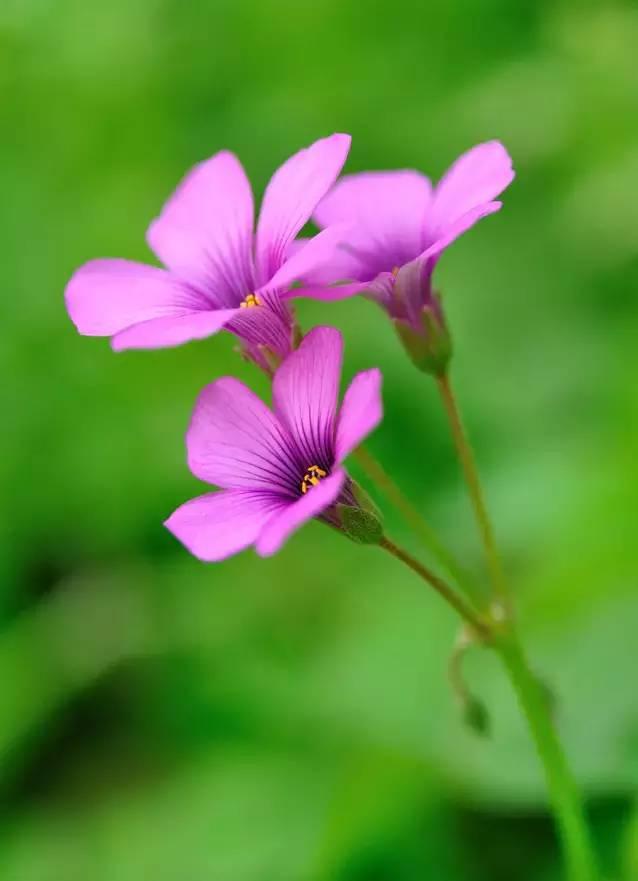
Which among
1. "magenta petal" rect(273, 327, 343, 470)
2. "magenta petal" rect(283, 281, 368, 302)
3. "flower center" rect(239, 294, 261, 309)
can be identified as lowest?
"magenta petal" rect(273, 327, 343, 470)

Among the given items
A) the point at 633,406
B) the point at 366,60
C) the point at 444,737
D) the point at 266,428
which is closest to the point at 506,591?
the point at 266,428

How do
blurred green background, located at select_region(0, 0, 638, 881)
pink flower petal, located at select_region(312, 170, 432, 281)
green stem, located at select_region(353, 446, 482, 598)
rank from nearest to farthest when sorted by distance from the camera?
green stem, located at select_region(353, 446, 482, 598), pink flower petal, located at select_region(312, 170, 432, 281), blurred green background, located at select_region(0, 0, 638, 881)

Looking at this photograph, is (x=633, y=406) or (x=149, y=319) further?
(x=633, y=406)

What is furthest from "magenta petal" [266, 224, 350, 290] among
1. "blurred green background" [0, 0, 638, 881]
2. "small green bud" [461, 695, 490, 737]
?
"blurred green background" [0, 0, 638, 881]

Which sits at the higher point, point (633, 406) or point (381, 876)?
point (633, 406)

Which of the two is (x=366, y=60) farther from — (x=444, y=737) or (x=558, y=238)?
(x=444, y=737)

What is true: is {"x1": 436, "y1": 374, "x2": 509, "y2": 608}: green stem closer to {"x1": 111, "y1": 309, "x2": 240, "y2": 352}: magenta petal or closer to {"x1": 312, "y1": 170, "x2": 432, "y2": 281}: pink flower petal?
{"x1": 312, "y1": 170, "x2": 432, "y2": 281}: pink flower petal
